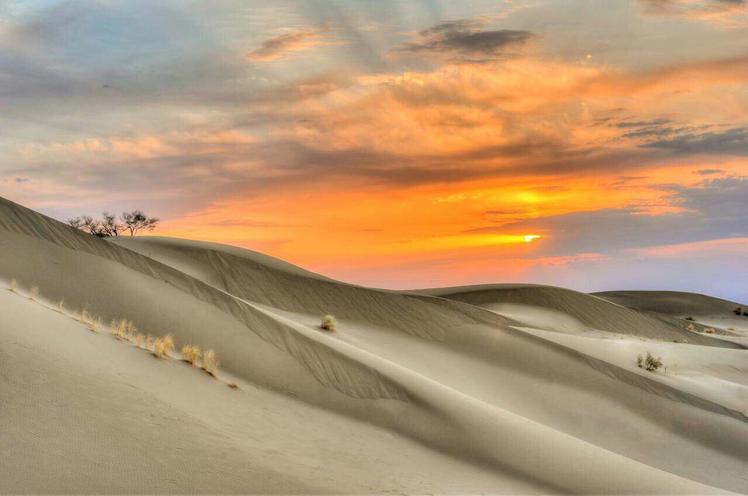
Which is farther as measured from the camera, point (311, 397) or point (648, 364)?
point (648, 364)

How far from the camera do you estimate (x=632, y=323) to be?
46406mm

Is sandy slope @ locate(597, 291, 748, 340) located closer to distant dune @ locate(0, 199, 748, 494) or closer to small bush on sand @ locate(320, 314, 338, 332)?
distant dune @ locate(0, 199, 748, 494)

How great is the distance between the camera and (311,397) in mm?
12359

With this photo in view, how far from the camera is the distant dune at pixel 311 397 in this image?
6.86m

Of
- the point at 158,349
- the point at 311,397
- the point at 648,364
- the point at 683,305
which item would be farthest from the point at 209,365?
the point at 683,305

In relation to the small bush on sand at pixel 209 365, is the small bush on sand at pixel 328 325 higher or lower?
higher

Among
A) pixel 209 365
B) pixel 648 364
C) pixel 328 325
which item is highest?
pixel 648 364

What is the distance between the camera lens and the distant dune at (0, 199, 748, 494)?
6.86 meters

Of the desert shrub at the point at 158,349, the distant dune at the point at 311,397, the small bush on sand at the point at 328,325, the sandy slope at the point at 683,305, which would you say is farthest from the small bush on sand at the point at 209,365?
the sandy slope at the point at 683,305

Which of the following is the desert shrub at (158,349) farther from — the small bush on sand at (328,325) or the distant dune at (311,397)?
the small bush on sand at (328,325)

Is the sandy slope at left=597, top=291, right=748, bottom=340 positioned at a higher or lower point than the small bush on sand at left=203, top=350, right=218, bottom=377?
higher

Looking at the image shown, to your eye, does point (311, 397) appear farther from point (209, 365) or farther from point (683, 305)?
point (683, 305)

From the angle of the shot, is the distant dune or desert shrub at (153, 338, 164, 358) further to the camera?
desert shrub at (153, 338, 164, 358)

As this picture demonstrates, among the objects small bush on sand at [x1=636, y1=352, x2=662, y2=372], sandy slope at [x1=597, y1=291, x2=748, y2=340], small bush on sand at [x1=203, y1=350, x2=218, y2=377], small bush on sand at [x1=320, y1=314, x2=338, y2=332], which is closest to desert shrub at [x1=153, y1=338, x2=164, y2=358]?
small bush on sand at [x1=203, y1=350, x2=218, y2=377]
